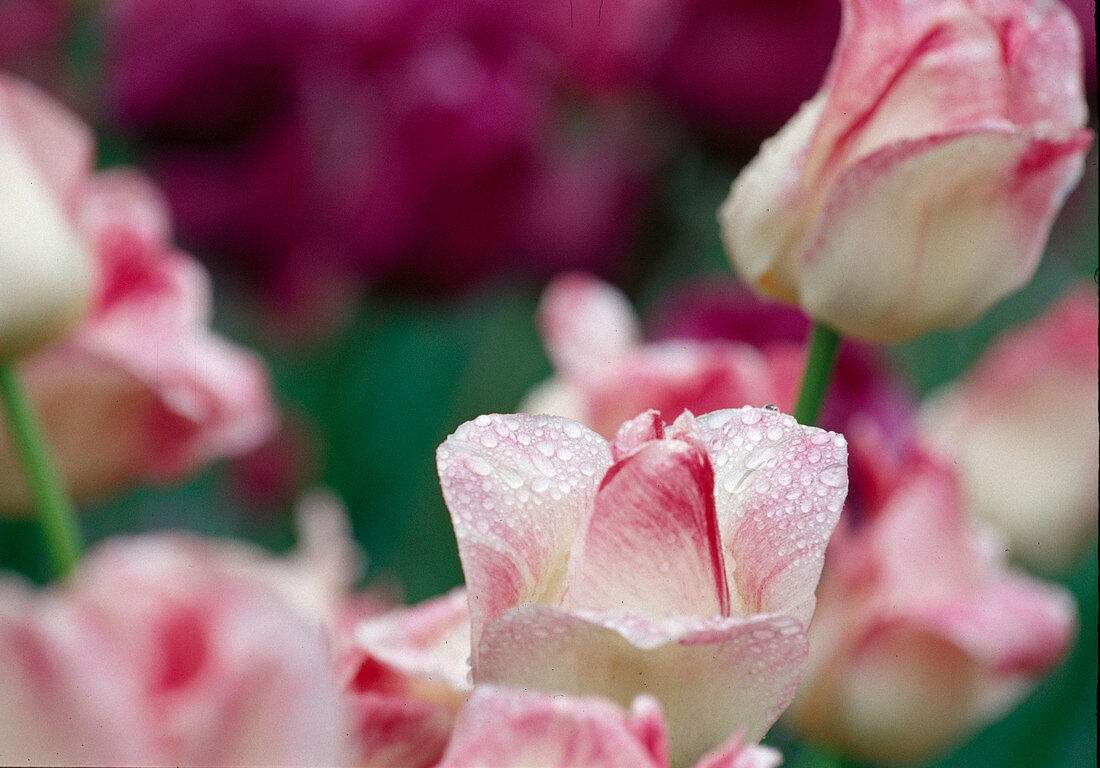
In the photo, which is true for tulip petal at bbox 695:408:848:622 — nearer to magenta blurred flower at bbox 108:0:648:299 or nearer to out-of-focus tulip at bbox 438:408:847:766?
out-of-focus tulip at bbox 438:408:847:766

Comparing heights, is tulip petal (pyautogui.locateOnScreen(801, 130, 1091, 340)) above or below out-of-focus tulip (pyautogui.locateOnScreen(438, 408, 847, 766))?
above

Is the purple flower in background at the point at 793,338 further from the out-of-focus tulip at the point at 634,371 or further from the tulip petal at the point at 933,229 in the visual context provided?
the tulip petal at the point at 933,229

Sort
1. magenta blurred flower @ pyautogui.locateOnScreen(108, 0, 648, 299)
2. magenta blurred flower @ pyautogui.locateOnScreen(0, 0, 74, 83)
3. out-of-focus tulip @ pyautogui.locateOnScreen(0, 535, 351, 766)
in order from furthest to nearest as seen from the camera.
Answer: magenta blurred flower @ pyautogui.locateOnScreen(0, 0, 74, 83) → magenta blurred flower @ pyautogui.locateOnScreen(108, 0, 648, 299) → out-of-focus tulip @ pyautogui.locateOnScreen(0, 535, 351, 766)

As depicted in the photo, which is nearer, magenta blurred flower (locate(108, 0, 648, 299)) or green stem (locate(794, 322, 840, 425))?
green stem (locate(794, 322, 840, 425))

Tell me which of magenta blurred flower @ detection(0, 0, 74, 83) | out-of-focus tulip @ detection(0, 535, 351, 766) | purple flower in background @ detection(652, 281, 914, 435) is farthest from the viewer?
magenta blurred flower @ detection(0, 0, 74, 83)

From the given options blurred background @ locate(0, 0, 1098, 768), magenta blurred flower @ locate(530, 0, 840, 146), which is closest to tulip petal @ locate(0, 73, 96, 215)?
A: blurred background @ locate(0, 0, 1098, 768)

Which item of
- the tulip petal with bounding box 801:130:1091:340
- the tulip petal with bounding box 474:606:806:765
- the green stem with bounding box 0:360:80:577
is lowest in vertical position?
the green stem with bounding box 0:360:80:577

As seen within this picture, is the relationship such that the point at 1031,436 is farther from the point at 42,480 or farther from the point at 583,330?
the point at 42,480
